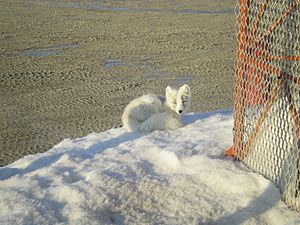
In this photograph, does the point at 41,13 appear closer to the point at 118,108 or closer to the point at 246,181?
the point at 118,108

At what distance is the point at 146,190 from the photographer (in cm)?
393

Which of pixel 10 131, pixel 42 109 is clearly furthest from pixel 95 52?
pixel 10 131

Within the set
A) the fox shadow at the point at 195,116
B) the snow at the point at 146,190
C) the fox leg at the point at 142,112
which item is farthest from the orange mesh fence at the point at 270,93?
the fox leg at the point at 142,112

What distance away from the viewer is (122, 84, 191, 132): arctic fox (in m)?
5.72

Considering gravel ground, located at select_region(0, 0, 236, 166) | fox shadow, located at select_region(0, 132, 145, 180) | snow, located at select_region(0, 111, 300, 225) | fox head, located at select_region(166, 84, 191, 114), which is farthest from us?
gravel ground, located at select_region(0, 0, 236, 166)

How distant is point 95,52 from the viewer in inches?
547

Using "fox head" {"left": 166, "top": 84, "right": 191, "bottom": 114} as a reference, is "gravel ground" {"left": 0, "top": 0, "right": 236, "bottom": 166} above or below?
below

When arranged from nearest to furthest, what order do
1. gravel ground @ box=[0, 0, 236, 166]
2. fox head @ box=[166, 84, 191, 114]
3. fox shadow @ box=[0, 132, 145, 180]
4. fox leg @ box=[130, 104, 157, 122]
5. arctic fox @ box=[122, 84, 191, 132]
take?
fox shadow @ box=[0, 132, 145, 180], arctic fox @ box=[122, 84, 191, 132], fox leg @ box=[130, 104, 157, 122], fox head @ box=[166, 84, 191, 114], gravel ground @ box=[0, 0, 236, 166]

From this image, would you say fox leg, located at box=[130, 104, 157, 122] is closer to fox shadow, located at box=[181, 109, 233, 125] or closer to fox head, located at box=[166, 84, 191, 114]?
fox head, located at box=[166, 84, 191, 114]

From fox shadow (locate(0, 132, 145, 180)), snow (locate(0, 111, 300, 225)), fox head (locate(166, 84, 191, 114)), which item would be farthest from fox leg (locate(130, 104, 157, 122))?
snow (locate(0, 111, 300, 225))

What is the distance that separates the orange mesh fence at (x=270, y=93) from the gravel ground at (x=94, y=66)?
137 inches

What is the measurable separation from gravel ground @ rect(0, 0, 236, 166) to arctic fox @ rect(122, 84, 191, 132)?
1.56 meters

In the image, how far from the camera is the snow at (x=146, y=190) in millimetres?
3621

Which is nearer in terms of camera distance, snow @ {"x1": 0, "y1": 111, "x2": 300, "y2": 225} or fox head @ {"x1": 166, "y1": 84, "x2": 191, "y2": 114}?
snow @ {"x1": 0, "y1": 111, "x2": 300, "y2": 225}
